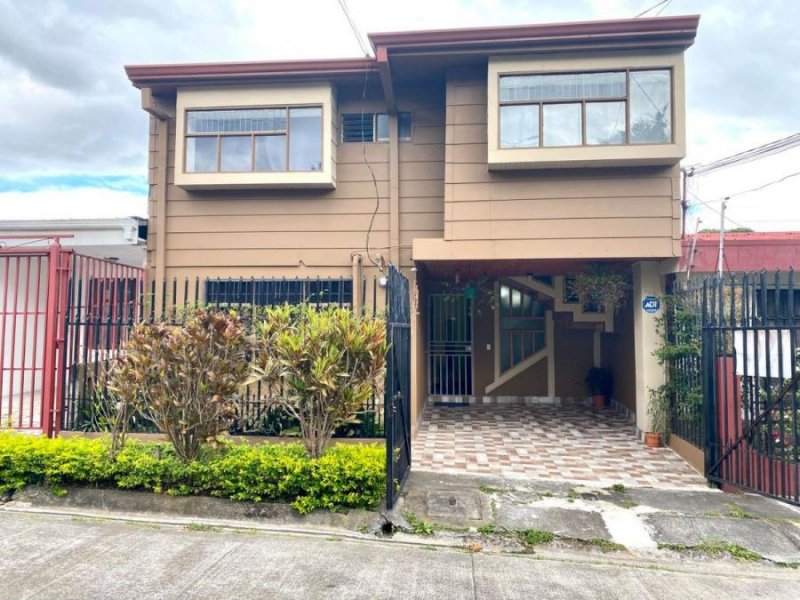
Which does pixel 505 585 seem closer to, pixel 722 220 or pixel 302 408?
pixel 302 408

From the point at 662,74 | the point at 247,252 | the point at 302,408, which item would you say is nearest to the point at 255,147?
the point at 247,252

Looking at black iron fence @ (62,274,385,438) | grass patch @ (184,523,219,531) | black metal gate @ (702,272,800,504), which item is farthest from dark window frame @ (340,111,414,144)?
grass patch @ (184,523,219,531)

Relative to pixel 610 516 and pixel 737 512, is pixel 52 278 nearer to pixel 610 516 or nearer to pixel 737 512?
pixel 610 516

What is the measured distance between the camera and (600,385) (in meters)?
10.1

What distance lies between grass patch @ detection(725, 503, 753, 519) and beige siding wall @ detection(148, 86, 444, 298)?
483 centimetres

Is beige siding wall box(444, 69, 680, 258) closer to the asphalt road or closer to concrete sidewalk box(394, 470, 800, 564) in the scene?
concrete sidewalk box(394, 470, 800, 564)

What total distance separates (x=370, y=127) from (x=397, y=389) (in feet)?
15.4

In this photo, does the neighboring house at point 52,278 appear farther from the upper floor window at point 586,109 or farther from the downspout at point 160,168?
the upper floor window at point 586,109

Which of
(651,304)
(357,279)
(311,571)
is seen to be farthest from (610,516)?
(357,279)

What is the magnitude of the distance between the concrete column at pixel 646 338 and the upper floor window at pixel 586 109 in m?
1.90

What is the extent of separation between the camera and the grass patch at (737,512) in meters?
4.38

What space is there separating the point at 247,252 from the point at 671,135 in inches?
247

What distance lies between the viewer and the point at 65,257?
616 centimetres

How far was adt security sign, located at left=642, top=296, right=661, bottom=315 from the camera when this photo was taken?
710 centimetres
